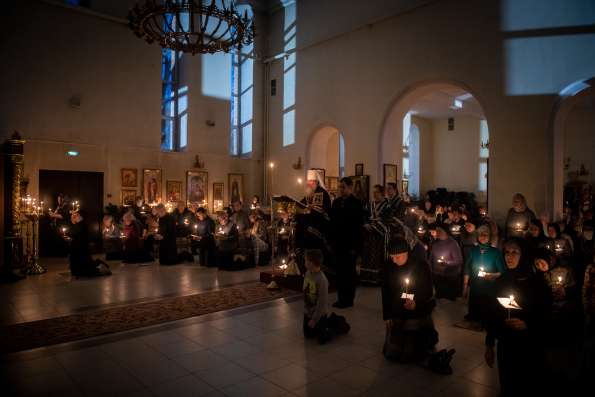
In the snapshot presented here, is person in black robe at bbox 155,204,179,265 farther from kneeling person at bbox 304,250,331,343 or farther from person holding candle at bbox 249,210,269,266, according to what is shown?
kneeling person at bbox 304,250,331,343

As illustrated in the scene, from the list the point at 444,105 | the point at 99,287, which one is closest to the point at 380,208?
the point at 99,287

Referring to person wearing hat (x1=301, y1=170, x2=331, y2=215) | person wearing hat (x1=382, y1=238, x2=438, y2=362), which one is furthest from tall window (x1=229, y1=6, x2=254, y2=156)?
person wearing hat (x1=382, y1=238, x2=438, y2=362)

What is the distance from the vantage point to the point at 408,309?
14.7 ft

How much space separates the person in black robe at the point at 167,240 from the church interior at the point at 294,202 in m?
0.09

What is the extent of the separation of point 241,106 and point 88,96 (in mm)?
6763

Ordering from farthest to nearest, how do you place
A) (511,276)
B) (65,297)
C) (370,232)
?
(370,232), (65,297), (511,276)

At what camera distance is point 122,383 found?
4.14 meters

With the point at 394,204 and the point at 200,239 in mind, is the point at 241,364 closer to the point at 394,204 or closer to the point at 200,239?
the point at 394,204

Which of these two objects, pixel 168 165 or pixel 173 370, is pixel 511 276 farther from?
pixel 168 165

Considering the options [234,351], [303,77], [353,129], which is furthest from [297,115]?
[234,351]

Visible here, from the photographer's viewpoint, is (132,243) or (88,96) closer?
(132,243)

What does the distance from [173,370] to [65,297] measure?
4.45 metres

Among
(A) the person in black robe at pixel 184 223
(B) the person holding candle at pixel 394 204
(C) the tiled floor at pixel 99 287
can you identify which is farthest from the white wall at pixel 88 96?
(B) the person holding candle at pixel 394 204

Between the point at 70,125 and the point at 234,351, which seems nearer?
the point at 234,351
